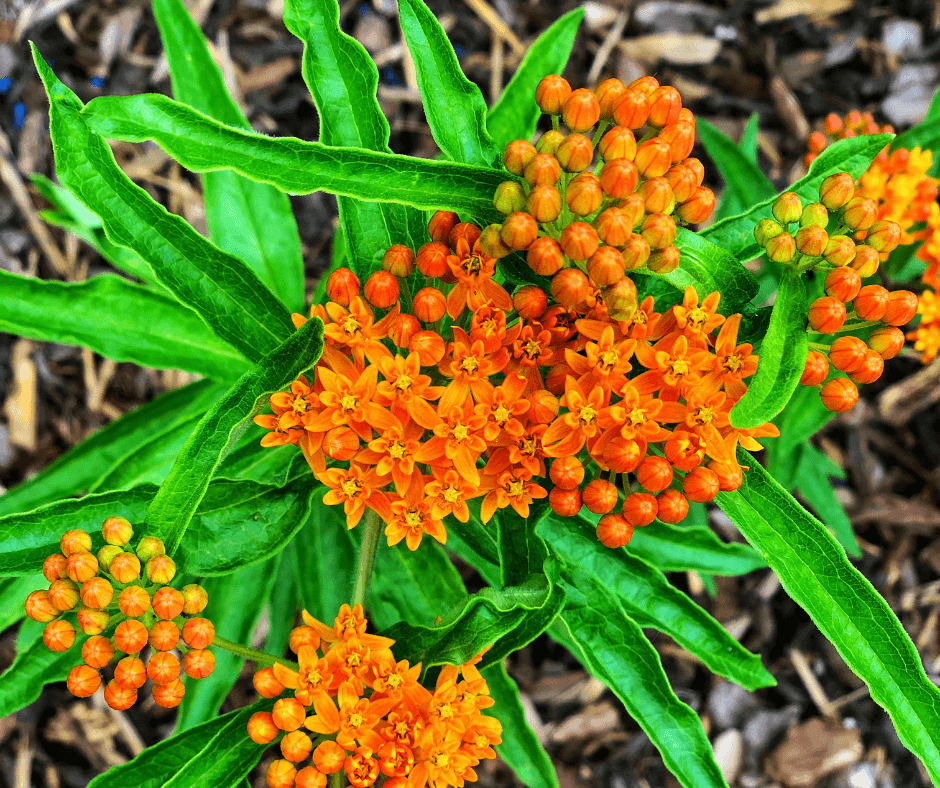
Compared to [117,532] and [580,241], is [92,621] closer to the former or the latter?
[117,532]

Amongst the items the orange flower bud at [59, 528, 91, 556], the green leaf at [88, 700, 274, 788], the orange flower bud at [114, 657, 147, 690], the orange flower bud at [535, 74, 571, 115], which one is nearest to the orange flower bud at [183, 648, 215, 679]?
the orange flower bud at [114, 657, 147, 690]

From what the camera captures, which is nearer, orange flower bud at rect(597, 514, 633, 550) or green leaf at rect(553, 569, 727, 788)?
orange flower bud at rect(597, 514, 633, 550)

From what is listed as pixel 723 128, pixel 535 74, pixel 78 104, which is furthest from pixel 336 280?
pixel 723 128

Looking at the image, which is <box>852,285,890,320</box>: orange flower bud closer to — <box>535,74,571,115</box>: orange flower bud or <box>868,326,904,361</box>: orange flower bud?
<box>868,326,904,361</box>: orange flower bud

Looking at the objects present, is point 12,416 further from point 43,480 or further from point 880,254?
point 880,254

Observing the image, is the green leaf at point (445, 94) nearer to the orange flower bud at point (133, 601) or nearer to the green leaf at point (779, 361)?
the green leaf at point (779, 361)

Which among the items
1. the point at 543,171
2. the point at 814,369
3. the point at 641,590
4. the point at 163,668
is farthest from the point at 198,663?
the point at 814,369

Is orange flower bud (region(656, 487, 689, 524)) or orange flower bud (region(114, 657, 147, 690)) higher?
orange flower bud (region(114, 657, 147, 690))
